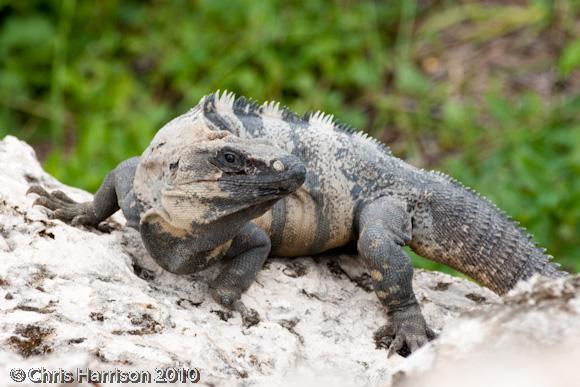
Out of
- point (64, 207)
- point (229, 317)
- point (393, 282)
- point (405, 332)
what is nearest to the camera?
point (229, 317)

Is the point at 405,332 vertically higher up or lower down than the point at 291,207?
lower down

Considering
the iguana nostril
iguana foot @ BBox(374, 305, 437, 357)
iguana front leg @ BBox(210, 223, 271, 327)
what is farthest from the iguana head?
iguana foot @ BBox(374, 305, 437, 357)

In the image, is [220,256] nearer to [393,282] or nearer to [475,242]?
[393,282]

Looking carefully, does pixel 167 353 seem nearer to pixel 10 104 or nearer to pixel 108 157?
pixel 108 157

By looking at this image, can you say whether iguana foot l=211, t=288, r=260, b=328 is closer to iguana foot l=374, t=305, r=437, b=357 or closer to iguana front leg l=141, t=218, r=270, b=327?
iguana front leg l=141, t=218, r=270, b=327

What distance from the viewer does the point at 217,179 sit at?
4141mm

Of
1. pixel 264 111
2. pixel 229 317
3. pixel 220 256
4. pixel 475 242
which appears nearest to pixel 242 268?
pixel 220 256

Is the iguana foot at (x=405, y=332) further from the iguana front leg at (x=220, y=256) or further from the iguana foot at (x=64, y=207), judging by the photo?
the iguana foot at (x=64, y=207)

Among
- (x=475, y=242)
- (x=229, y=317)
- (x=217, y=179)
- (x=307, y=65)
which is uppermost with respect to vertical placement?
(x=307, y=65)

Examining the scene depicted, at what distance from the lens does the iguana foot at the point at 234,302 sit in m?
4.42

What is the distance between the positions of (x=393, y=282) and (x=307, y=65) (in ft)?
17.2

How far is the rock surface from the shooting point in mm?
3055

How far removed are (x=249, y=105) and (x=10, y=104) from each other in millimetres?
5397

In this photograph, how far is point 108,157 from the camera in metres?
7.71
